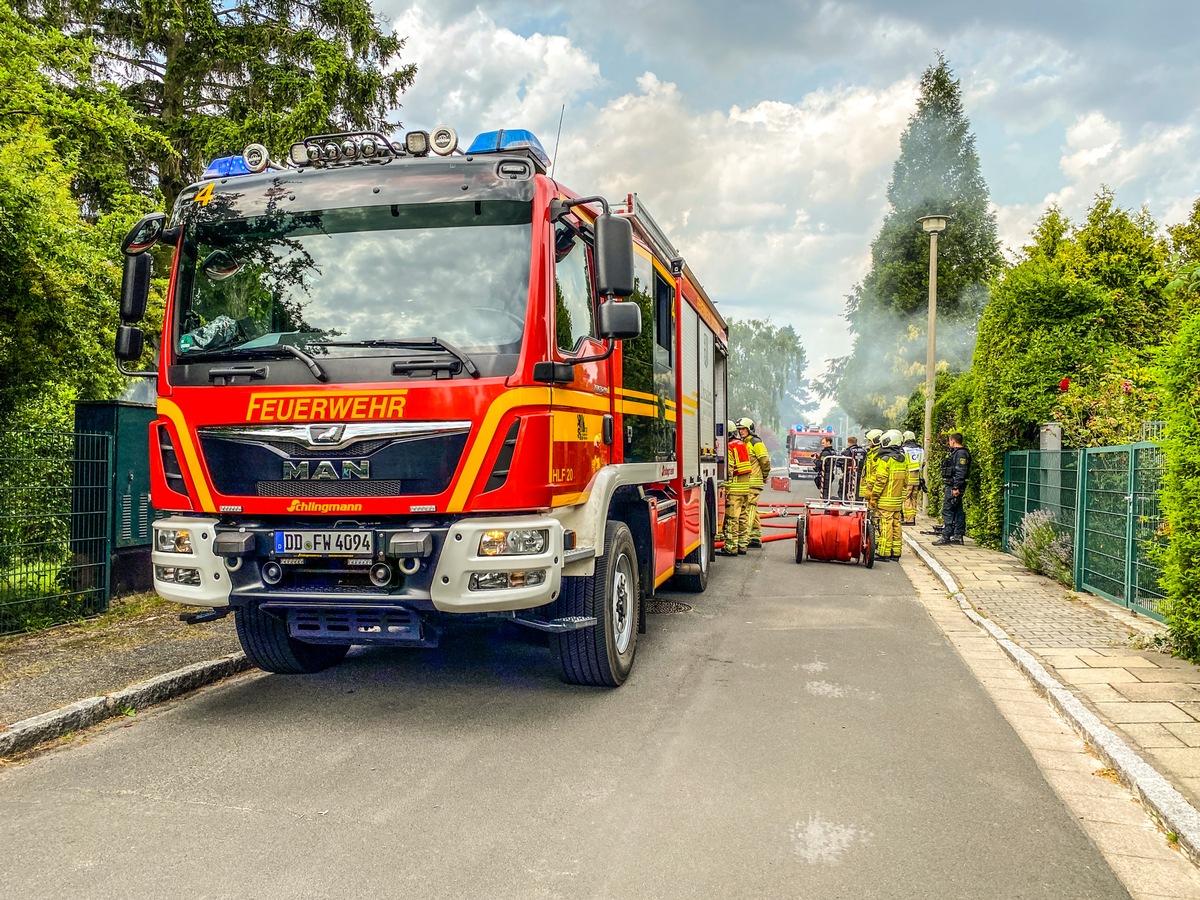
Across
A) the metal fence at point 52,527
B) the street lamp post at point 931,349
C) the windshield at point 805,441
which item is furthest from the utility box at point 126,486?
the windshield at point 805,441

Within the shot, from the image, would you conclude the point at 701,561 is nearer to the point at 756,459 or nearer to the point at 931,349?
the point at 756,459

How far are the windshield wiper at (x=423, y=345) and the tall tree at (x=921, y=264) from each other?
39405 millimetres

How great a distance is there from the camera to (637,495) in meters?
6.39

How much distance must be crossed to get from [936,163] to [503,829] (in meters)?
52.7

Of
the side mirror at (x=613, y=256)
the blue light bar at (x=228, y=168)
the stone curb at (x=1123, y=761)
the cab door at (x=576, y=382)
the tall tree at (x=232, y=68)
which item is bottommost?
the stone curb at (x=1123, y=761)

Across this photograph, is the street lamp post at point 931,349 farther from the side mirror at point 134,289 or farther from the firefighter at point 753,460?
the side mirror at point 134,289

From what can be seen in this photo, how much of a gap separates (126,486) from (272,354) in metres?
4.04

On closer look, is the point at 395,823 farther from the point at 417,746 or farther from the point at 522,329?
the point at 522,329

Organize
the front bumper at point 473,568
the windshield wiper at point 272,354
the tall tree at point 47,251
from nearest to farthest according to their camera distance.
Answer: the front bumper at point 473,568 < the windshield wiper at point 272,354 < the tall tree at point 47,251

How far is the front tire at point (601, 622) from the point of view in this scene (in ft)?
17.4

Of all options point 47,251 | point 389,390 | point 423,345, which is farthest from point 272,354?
point 47,251

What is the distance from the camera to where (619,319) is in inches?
201

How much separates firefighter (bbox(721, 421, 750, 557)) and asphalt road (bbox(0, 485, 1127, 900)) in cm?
676

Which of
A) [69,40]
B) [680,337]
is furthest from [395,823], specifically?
[69,40]
